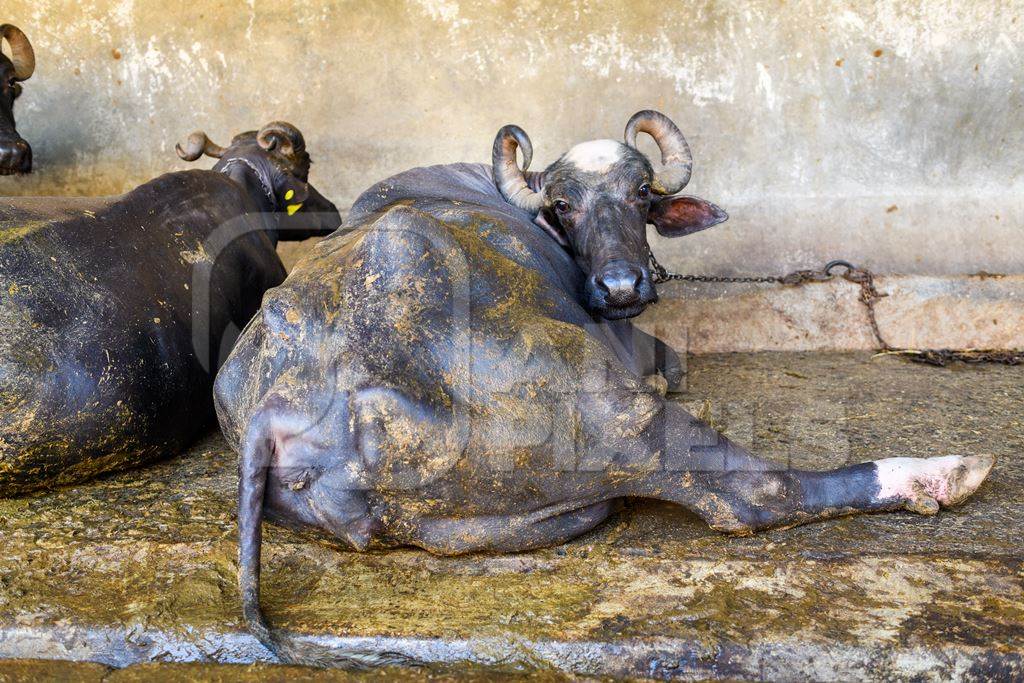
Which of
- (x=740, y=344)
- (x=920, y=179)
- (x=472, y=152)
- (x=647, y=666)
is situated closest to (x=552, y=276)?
(x=647, y=666)

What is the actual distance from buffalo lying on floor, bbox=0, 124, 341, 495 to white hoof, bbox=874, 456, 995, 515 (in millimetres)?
2589

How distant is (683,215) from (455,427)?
7.09ft

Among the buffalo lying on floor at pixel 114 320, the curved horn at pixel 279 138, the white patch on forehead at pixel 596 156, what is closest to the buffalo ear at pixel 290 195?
the curved horn at pixel 279 138

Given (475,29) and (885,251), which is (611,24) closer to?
(475,29)

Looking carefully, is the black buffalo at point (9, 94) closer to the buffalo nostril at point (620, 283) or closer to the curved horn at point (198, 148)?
the curved horn at point (198, 148)

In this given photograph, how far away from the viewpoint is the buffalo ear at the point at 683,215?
14.2 feet

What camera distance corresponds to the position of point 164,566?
2.98m

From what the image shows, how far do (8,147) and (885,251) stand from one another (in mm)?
5376

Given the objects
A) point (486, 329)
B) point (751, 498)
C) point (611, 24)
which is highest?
point (611, 24)

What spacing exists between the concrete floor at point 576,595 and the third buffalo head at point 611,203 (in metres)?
0.92

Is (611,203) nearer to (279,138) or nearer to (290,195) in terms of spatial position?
(290,195)

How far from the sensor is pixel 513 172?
4.28 m

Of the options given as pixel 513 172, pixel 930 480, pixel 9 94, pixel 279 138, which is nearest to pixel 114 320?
pixel 513 172

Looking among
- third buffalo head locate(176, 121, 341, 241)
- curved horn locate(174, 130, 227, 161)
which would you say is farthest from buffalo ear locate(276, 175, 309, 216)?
curved horn locate(174, 130, 227, 161)
